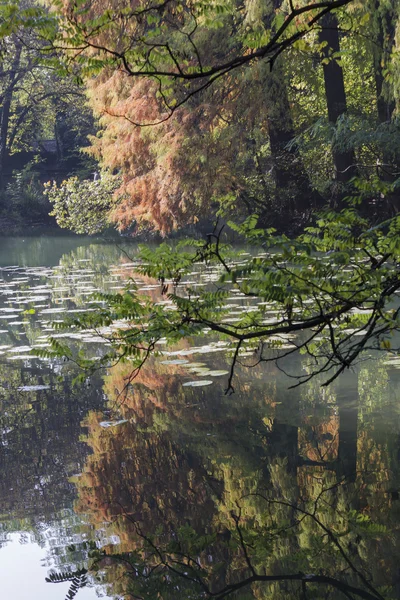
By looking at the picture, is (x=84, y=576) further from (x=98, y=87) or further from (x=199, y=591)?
(x=98, y=87)

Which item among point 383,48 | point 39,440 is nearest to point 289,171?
point 383,48

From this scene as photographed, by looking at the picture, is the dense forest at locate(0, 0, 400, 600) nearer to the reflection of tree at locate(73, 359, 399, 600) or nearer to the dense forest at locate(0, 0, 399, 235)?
the reflection of tree at locate(73, 359, 399, 600)

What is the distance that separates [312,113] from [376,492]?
1749cm

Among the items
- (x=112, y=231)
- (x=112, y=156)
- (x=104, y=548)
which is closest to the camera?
(x=104, y=548)

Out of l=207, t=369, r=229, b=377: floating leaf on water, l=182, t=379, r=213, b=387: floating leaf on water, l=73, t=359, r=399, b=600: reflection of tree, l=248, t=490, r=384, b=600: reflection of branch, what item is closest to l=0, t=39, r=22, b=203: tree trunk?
l=207, t=369, r=229, b=377: floating leaf on water

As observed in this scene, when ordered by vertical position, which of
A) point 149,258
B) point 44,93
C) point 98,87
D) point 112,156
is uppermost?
point 44,93

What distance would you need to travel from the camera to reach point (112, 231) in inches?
1348

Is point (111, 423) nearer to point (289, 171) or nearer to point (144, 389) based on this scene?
point (144, 389)

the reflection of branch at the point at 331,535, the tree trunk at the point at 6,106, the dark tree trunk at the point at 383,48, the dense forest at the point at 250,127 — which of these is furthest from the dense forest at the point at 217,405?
the tree trunk at the point at 6,106

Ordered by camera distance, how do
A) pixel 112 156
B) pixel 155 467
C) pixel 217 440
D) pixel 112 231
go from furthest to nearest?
pixel 112 231, pixel 112 156, pixel 217 440, pixel 155 467

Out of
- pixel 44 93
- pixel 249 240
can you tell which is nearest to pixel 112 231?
pixel 44 93

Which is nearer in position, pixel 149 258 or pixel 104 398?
pixel 149 258

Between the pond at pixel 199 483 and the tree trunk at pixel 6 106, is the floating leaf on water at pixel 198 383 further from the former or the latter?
the tree trunk at pixel 6 106

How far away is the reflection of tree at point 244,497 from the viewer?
3.99 metres
